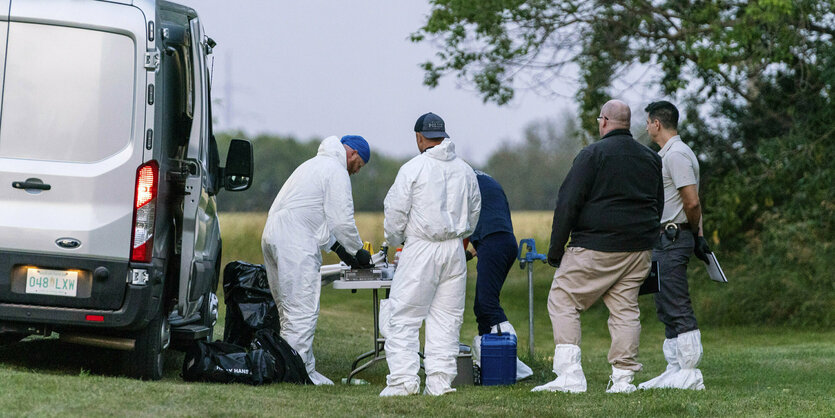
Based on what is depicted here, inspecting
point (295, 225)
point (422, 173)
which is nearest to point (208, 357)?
point (295, 225)

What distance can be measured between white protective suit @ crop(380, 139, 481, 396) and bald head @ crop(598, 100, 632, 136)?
1.01 m

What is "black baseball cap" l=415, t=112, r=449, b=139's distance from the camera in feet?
23.0

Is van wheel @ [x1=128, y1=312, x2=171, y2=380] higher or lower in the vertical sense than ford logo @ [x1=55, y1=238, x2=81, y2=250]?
lower

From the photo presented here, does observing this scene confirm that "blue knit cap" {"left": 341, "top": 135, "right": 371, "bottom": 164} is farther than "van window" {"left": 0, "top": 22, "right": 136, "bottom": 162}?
Yes

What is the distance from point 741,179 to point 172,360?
10.0 metres

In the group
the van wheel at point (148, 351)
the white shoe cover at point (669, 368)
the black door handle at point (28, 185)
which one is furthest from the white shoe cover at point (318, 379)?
the black door handle at point (28, 185)

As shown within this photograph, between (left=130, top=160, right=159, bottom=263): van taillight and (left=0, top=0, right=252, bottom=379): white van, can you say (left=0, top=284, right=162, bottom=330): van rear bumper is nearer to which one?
(left=0, top=0, right=252, bottom=379): white van

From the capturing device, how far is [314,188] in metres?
7.81

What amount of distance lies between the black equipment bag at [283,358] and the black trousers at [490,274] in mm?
1459

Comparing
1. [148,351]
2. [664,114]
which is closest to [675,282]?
[664,114]

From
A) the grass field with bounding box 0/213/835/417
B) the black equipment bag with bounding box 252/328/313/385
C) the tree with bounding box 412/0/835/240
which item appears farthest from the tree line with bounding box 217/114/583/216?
the black equipment bag with bounding box 252/328/313/385

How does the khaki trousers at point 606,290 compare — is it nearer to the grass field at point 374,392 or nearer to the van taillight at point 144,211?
the grass field at point 374,392

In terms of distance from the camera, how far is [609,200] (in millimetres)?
6672

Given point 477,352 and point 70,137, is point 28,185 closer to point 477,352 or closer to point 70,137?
point 70,137
